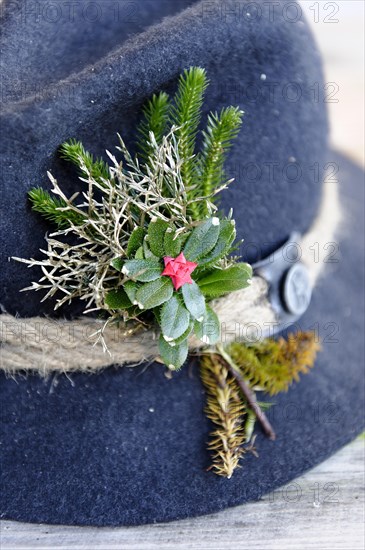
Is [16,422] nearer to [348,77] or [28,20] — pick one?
[28,20]

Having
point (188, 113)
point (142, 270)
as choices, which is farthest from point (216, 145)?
point (142, 270)

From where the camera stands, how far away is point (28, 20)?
711mm

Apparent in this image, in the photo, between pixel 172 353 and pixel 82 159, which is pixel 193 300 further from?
pixel 82 159

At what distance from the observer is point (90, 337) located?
708 millimetres

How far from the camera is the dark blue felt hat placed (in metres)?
0.67

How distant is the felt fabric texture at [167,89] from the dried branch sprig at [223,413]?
132 mm

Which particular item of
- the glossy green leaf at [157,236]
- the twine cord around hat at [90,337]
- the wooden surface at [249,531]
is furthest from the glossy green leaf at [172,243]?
the wooden surface at [249,531]

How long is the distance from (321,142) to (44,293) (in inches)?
15.6

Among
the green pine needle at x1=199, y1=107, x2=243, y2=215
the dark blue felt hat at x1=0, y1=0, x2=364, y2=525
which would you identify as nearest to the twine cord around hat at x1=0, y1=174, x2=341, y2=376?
the dark blue felt hat at x1=0, y1=0, x2=364, y2=525

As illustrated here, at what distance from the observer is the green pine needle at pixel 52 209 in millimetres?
655

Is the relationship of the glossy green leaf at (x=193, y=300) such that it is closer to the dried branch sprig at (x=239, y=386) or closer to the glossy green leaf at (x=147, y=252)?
the glossy green leaf at (x=147, y=252)

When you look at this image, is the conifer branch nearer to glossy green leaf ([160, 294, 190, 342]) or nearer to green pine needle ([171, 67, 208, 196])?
green pine needle ([171, 67, 208, 196])

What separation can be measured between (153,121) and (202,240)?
0.14 m

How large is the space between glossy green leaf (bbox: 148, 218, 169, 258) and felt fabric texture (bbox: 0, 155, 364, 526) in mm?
184
